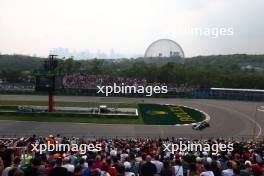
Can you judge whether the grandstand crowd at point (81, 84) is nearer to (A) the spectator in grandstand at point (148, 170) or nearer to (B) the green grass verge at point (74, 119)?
(B) the green grass verge at point (74, 119)

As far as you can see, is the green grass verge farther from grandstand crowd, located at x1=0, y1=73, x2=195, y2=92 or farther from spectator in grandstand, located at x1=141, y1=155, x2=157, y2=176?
spectator in grandstand, located at x1=141, y1=155, x2=157, y2=176

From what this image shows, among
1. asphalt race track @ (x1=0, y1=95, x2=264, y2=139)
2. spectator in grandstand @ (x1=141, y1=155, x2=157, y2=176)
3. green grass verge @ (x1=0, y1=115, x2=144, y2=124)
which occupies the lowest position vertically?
asphalt race track @ (x1=0, y1=95, x2=264, y2=139)

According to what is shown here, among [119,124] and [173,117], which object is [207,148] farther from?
[173,117]

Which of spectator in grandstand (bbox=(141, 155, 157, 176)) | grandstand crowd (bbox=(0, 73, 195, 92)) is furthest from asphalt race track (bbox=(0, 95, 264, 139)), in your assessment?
grandstand crowd (bbox=(0, 73, 195, 92))

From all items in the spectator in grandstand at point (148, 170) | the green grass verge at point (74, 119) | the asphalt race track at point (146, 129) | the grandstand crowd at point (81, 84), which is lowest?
the asphalt race track at point (146, 129)

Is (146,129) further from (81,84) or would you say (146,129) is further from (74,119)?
(81,84)

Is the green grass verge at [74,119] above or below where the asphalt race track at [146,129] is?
above

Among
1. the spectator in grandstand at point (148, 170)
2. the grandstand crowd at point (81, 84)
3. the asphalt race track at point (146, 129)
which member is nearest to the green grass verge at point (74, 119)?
the asphalt race track at point (146, 129)

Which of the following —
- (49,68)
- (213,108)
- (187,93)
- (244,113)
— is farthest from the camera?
(187,93)

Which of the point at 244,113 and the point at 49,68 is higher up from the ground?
the point at 49,68

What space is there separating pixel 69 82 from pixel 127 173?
2691 inches

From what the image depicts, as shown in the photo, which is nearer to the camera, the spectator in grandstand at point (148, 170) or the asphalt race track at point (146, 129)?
the spectator in grandstand at point (148, 170)

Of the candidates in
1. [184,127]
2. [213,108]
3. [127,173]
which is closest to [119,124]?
[184,127]

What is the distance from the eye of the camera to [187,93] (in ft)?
251
